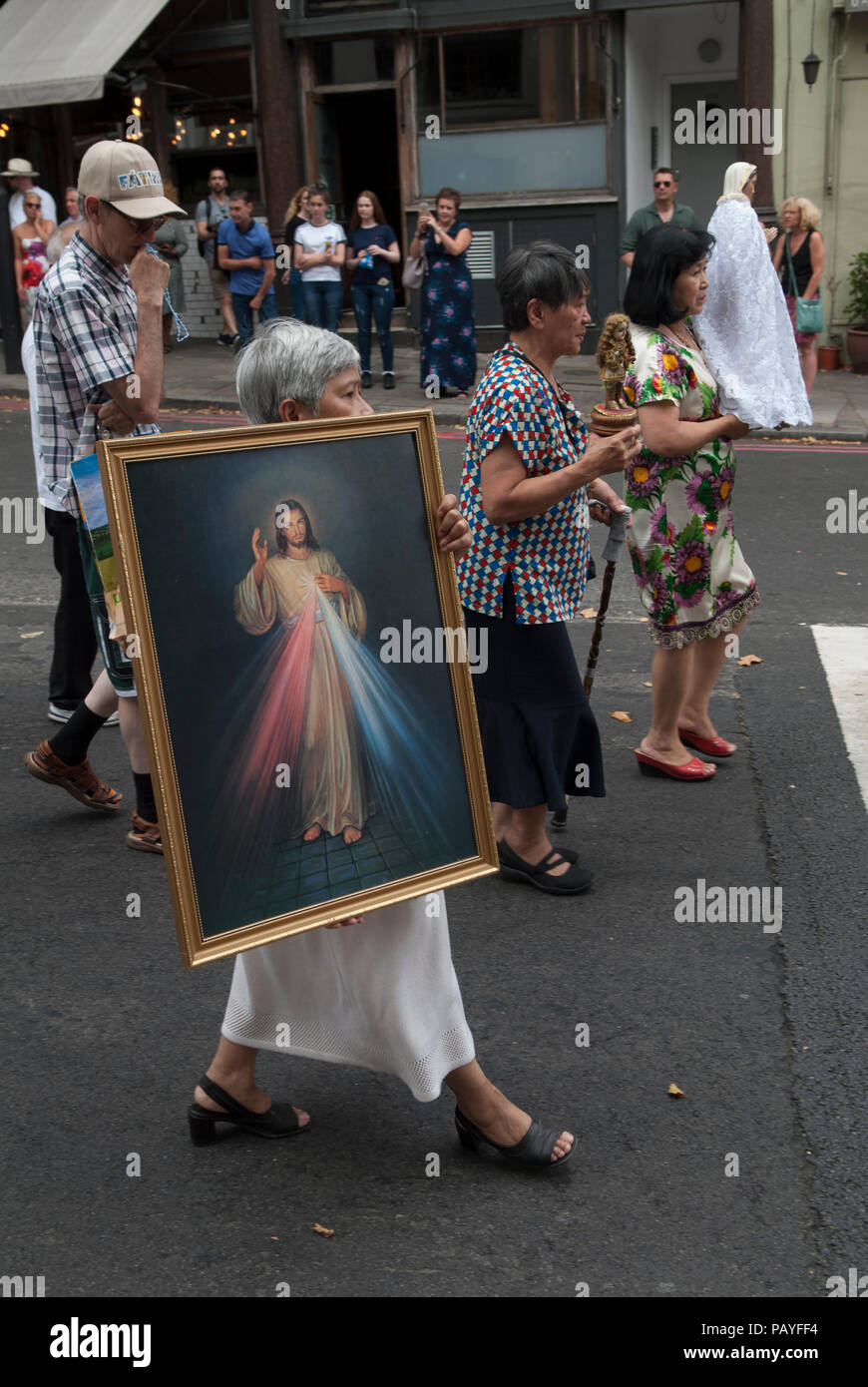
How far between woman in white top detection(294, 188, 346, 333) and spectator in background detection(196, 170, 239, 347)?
94.7 inches

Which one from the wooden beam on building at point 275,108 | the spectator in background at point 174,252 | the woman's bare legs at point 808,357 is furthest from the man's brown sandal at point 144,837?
the wooden beam on building at point 275,108

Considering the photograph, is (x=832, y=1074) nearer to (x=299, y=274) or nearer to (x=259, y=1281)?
(x=259, y=1281)

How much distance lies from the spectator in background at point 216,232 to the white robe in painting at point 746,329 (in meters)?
12.5

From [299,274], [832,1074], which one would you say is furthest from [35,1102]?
[299,274]

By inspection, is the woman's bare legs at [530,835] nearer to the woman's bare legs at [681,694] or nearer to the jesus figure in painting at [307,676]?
the woman's bare legs at [681,694]

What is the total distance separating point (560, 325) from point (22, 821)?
2618 millimetres

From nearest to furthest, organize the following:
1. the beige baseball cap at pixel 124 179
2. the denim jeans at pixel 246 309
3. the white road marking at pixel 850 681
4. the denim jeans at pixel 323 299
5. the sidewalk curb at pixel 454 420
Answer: the beige baseball cap at pixel 124 179, the white road marking at pixel 850 681, the sidewalk curb at pixel 454 420, the denim jeans at pixel 323 299, the denim jeans at pixel 246 309

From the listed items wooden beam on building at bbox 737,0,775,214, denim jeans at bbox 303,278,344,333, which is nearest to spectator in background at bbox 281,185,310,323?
denim jeans at bbox 303,278,344,333

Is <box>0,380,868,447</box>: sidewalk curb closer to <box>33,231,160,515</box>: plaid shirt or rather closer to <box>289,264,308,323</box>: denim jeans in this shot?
<box>289,264,308,323</box>: denim jeans

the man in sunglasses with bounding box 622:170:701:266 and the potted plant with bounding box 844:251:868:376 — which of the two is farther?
the potted plant with bounding box 844:251:868:376

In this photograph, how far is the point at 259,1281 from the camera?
2852 millimetres

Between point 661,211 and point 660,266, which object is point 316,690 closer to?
point 660,266

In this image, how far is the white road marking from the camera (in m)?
5.58

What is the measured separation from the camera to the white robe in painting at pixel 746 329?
192 inches
